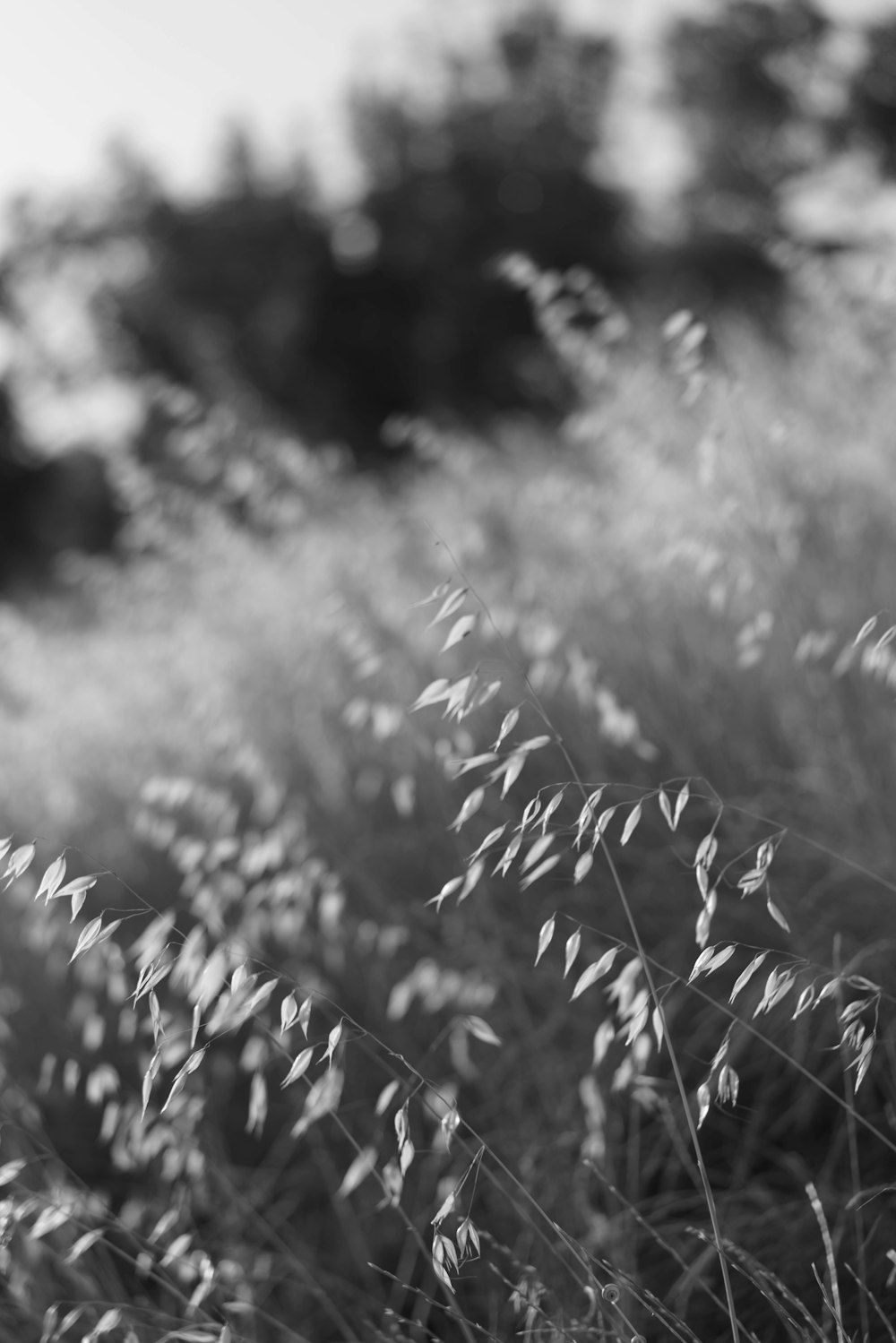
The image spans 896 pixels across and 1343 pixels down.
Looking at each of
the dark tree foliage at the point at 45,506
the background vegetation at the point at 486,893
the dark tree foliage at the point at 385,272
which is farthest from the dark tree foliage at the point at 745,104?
the background vegetation at the point at 486,893

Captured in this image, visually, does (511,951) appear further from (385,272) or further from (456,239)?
(456,239)

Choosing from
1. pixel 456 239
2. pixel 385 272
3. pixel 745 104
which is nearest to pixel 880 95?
pixel 745 104

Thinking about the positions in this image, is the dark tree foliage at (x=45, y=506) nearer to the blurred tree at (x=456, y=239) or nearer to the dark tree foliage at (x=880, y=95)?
the blurred tree at (x=456, y=239)

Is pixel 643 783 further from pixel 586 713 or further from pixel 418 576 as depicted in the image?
pixel 418 576

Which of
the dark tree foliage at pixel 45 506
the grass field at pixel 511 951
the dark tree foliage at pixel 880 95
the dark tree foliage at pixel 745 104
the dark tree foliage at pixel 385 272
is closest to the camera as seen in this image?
the grass field at pixel 511 951

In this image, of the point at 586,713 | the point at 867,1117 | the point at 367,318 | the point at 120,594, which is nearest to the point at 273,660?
the point at 120,594

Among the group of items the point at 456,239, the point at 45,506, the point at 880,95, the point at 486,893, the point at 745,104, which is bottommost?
the point at 880,95
